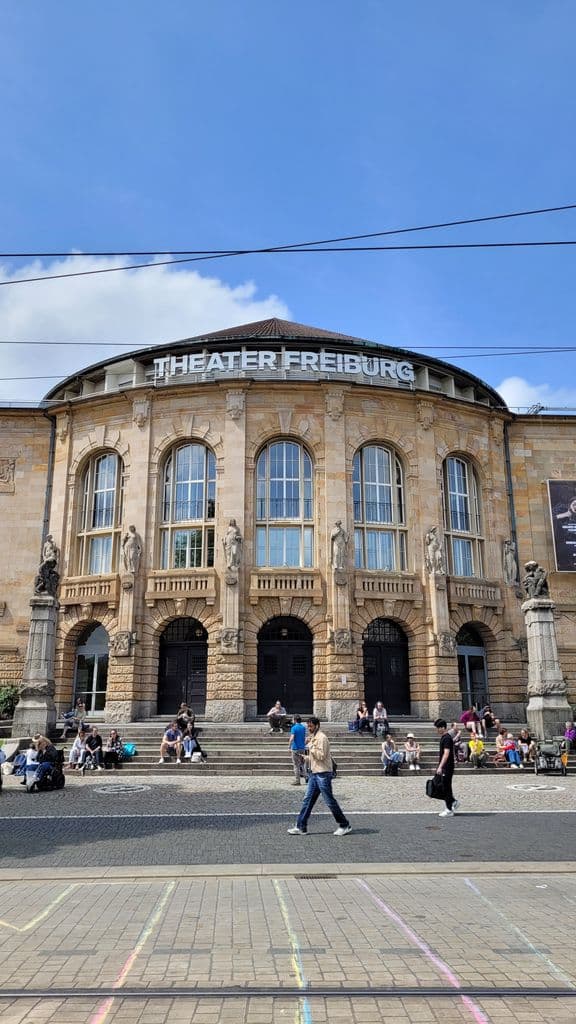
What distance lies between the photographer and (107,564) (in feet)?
110

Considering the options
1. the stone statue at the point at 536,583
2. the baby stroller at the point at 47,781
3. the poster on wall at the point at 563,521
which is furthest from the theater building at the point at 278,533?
the baby stroller at the point at 47,781

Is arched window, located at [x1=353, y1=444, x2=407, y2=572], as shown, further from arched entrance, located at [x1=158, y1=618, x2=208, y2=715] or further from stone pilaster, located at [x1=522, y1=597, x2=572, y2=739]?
arched entrance, located at [x1=158, y1=618, x2=208, y2=715]

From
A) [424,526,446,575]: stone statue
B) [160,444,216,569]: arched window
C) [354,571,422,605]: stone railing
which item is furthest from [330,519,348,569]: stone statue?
[160,444,216,569]: arched window

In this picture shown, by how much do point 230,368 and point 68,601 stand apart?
42.8 ft

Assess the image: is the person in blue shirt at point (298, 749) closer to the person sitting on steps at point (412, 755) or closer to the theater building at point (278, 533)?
the person sitting on steps at point (412, 755)

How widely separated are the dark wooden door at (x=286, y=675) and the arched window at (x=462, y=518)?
8154 mm

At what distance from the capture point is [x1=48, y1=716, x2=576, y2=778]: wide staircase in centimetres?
2092

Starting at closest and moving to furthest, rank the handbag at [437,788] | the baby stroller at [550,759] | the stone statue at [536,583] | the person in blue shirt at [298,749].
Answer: the handbag at [437,788], the person in blue shirt at [298,749], the baby stroller at [550,759], the stone statue at [536,583]

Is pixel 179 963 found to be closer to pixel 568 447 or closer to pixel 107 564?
pixel 107 564

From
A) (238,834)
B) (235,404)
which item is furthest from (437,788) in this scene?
(235,404)

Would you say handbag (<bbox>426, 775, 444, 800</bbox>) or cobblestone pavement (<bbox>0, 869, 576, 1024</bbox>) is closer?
cobblestone pavement (<bbox>0, 869, 576, 1024</bbox>)

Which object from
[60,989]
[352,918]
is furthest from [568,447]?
[60,989]

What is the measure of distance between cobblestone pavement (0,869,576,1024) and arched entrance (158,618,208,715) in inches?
917

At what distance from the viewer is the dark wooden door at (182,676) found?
1240 inches
